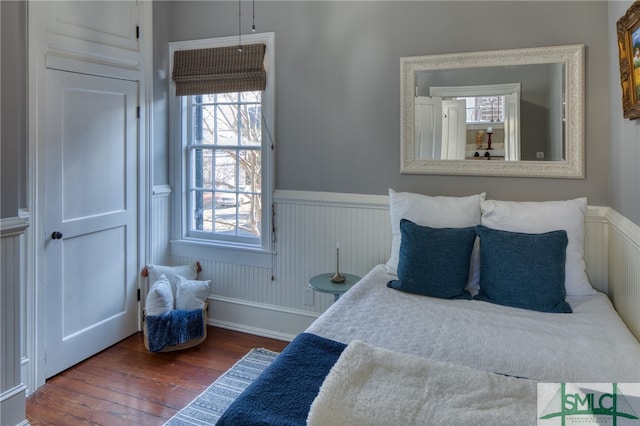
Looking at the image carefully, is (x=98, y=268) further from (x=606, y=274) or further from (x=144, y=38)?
(x=606, y=274)

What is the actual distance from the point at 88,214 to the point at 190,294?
91 cm

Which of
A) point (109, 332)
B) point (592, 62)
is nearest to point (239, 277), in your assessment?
point (109, 332)

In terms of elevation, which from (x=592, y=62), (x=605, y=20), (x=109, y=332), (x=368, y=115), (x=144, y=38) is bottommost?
(x=109, y=332)

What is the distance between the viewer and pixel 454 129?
112 inches

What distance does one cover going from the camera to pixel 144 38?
343 centimetres

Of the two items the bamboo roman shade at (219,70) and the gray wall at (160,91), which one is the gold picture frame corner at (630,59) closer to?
the bamboo roman shade at (219,70)

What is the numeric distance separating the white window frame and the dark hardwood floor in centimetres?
66

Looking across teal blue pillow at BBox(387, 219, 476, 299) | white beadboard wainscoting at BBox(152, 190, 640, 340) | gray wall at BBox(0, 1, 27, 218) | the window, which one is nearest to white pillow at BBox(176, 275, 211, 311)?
white beadboard wainscoting at BBox(152, 190, 640, 340)

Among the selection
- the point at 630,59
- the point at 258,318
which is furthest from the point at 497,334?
the point at 258,318

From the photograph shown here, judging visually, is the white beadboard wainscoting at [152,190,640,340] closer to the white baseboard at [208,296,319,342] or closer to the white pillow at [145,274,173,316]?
the white baseboard at [208,296,319,342]

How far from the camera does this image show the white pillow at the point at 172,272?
3424mm

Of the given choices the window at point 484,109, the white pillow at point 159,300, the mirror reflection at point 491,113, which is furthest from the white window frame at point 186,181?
the window at point 484,109

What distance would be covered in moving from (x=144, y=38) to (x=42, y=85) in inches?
39.4

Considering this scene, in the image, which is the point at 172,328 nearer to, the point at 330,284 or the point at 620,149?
the point at 330,284
